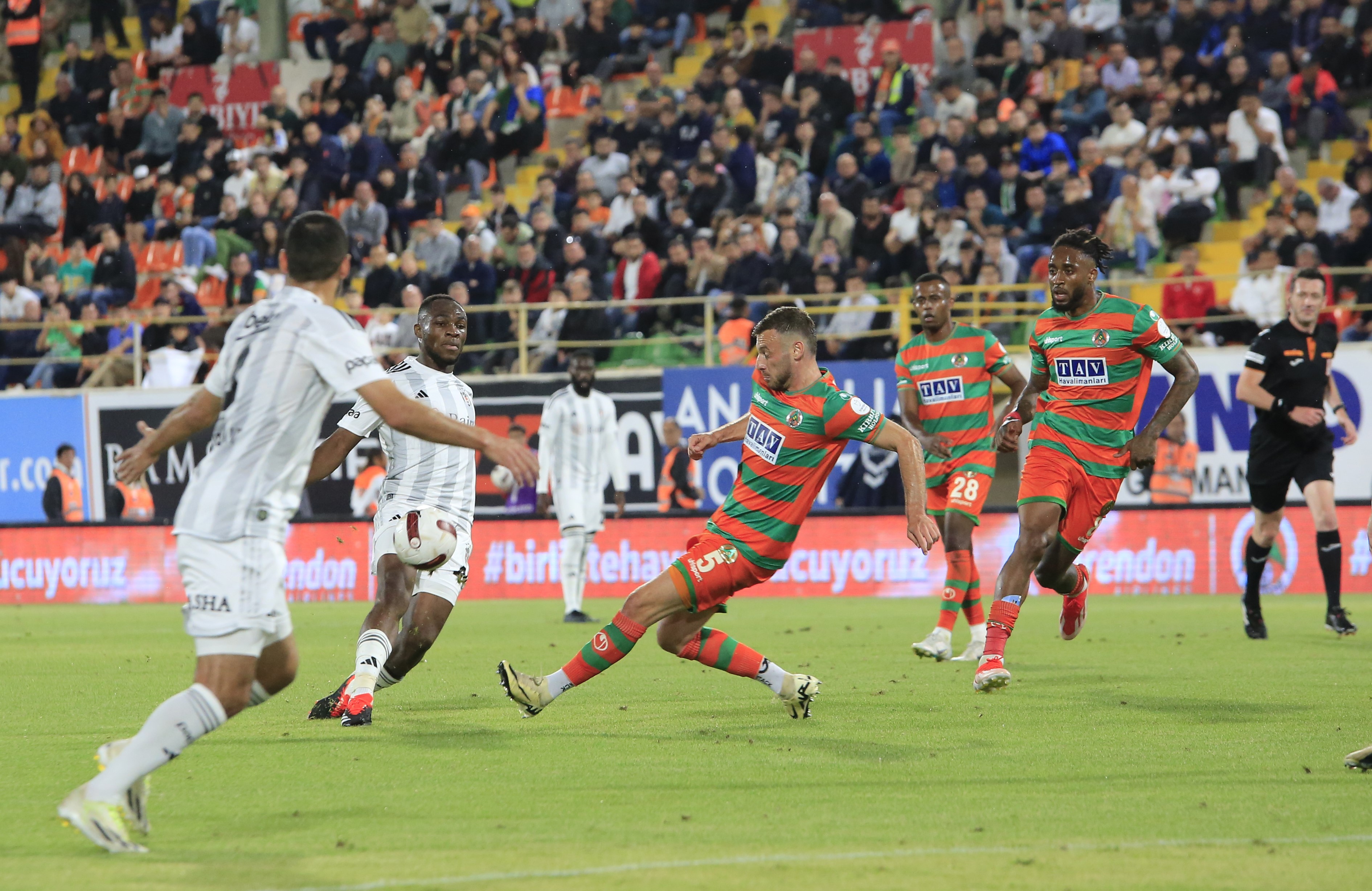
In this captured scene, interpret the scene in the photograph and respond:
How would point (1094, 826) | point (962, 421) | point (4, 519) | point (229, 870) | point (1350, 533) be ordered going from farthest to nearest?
point (4, 519), point (1350, 533), point (962, 421), point (1094, 826), point (229, 870)

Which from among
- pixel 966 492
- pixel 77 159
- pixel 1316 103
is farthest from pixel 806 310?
pixel 77 159

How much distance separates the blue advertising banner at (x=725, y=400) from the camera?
69.2 ft

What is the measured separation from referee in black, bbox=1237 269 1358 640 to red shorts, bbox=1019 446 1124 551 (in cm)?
359

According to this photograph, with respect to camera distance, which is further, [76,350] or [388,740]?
[76,350]

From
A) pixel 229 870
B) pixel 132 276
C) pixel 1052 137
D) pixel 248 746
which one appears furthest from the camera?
pixel 132 276

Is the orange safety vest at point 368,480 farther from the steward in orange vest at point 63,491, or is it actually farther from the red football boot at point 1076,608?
the red football boot at point 1076,608

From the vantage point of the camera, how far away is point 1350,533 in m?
17.9

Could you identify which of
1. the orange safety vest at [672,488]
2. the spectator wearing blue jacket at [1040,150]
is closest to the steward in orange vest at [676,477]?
the orange safety vest at [672,488]

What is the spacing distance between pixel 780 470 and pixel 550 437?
877cm

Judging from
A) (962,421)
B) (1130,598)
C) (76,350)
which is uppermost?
(76,350)

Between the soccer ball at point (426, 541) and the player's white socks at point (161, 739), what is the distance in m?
2.62

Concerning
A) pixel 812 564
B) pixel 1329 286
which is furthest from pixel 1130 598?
pixel 1329 286

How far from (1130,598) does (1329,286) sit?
17.7ft

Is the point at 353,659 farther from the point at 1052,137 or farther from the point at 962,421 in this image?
the point at 1052,137
